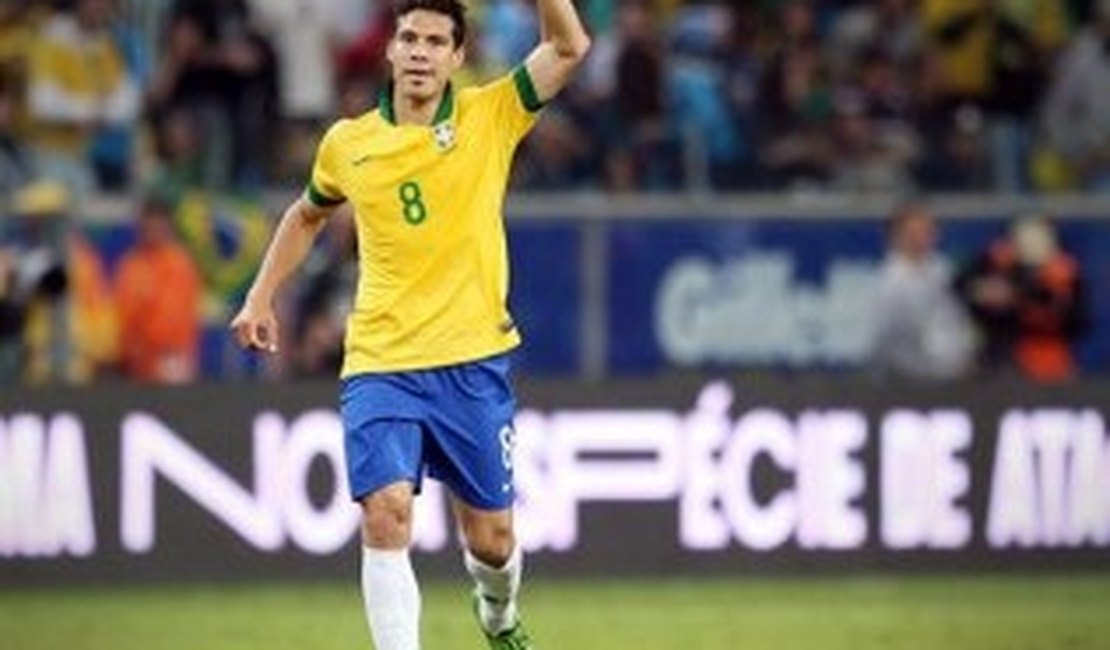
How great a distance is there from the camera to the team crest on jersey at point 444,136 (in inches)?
452

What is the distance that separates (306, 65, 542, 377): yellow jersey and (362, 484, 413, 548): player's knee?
0.46 metres

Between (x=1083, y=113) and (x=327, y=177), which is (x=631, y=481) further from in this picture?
(x=327, y=177)

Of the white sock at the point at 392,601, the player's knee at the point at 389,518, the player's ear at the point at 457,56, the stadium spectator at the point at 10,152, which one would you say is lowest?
the white sock at the point at 392,601

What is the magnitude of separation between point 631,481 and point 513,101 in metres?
6.38

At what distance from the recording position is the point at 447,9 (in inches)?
447

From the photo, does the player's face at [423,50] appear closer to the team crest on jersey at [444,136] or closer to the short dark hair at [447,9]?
the short dark hair at [447,9]

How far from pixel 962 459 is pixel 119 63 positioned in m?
5.54

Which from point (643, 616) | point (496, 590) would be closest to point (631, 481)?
point (643, 616)

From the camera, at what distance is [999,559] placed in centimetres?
1808

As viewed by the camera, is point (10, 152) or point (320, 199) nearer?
point (320, 199)

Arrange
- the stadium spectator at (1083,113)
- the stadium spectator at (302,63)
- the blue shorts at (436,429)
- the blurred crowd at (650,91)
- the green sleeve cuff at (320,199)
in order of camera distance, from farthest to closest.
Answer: the stadium spectator at (1083,113), the stadium spectator at (302,63), the blurred crowd at (650,91), the green sleeve cuff at (320,199), the blue shorts at (436,429)

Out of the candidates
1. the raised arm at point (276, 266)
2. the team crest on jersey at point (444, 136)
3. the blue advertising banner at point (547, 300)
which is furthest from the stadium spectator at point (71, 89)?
the team crest on jersey at point (444, 136)

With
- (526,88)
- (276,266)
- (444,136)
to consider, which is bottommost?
(276,266)

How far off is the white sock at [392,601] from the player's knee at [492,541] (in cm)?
68
